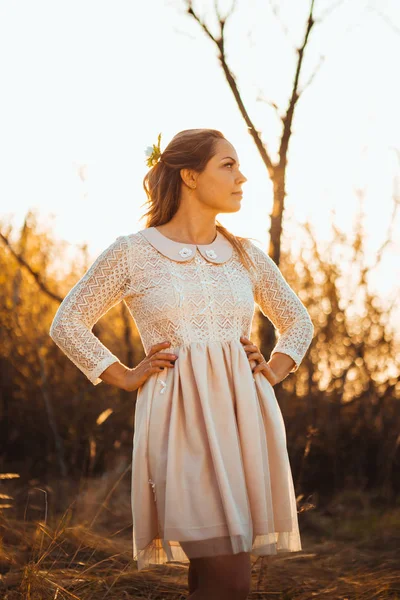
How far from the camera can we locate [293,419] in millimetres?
6664

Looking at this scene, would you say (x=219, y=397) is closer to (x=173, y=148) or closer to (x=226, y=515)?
(x=226, y=515)

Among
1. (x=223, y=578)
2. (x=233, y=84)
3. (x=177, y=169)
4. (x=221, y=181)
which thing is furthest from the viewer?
(x=233, y=84)

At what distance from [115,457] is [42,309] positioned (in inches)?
59.5

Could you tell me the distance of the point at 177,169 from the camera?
129 inches

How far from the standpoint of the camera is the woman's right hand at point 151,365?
2.94 m

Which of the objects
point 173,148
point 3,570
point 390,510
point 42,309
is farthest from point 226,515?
point 42,309

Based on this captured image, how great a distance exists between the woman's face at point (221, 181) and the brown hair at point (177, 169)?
0.03m

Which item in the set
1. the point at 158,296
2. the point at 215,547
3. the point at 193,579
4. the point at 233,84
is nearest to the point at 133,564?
the point at 193,579

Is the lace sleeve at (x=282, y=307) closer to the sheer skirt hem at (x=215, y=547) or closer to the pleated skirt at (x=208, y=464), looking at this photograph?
the pleated skirt at (x=208, y=464)

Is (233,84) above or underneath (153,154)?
above

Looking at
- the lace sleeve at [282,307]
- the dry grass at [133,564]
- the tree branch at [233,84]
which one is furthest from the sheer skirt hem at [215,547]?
the tree branch at [233,84]

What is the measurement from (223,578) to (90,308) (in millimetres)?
1045

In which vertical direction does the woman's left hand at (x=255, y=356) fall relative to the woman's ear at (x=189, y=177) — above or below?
below

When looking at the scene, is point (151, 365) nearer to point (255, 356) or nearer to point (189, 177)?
point (255, 356)
